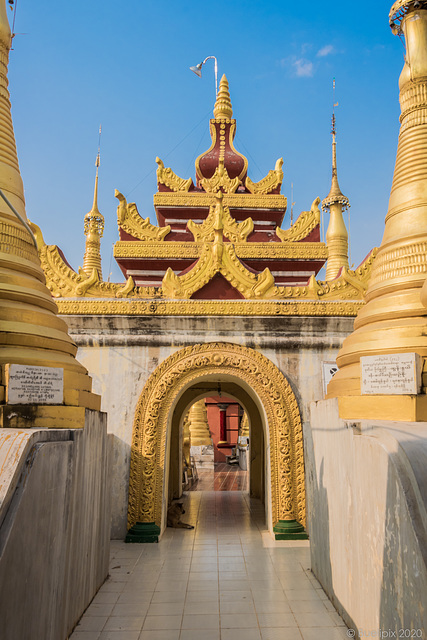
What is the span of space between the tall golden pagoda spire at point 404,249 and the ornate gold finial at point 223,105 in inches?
330

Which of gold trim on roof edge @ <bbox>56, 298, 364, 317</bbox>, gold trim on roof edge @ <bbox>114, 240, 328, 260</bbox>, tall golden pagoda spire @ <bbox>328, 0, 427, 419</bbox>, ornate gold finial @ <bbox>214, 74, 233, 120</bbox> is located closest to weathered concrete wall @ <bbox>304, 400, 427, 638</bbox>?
tall golden pagoda spire @ <bbox>328, 0, 427, 419</bbox>

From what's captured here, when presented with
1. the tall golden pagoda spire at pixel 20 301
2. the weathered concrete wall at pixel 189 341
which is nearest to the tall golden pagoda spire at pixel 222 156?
the weathered concrete wall at pixel 189 341

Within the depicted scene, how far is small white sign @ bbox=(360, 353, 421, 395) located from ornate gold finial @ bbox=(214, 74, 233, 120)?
36.6ft

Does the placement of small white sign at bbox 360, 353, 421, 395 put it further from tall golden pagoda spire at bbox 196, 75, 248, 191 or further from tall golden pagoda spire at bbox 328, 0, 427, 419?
tall golden pagoda spire at bbox 196, 75, 248, 191

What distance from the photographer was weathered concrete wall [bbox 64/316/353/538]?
8.42m

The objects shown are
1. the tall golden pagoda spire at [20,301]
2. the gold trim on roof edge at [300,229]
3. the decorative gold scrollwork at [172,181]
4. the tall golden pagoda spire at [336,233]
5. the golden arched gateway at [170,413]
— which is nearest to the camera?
the tall golden pagoda spire at [20,301]

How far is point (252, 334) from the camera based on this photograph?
8539 mm

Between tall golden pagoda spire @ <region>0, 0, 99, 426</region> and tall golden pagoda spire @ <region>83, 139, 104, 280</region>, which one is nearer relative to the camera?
tall golden pagoda spire @ <region>0, 0, 99, 426</region>

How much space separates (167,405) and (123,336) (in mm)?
1381

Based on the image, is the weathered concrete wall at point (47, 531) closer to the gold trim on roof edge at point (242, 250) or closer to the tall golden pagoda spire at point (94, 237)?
the gold trim on roof edge at point (242, 250)

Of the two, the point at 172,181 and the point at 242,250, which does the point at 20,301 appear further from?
the point at 172,181

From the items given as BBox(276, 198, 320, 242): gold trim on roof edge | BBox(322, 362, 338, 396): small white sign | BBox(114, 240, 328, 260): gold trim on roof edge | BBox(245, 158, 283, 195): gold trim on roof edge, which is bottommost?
BBox(322, 362, 338, 396): small white sign

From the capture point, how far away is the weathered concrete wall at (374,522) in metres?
3.20

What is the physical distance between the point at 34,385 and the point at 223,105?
38.4 ft
